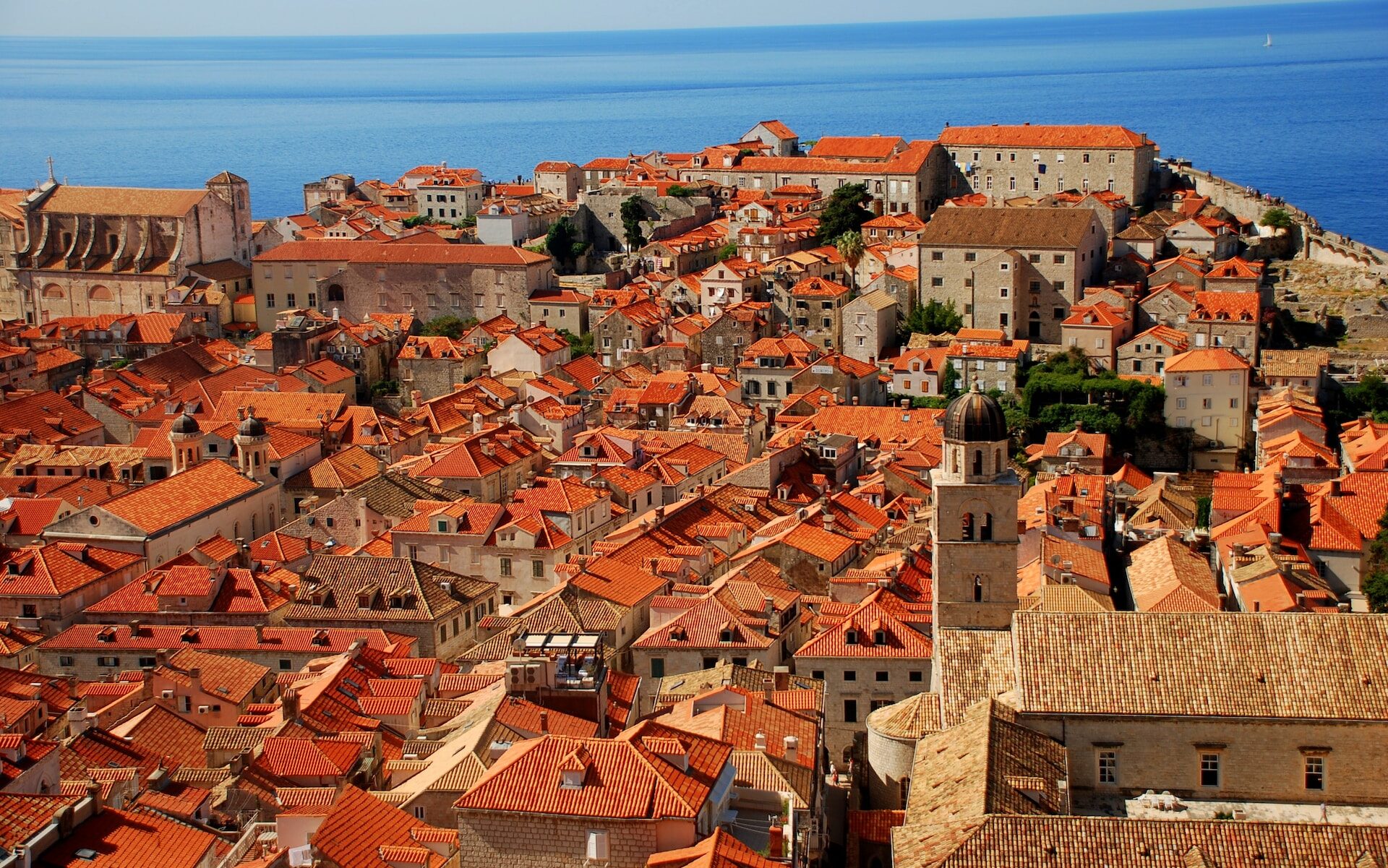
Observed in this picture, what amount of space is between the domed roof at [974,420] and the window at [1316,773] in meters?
7.42

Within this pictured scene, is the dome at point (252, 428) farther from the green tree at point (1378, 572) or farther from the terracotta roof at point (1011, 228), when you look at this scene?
the green tree at point (1378, 572)

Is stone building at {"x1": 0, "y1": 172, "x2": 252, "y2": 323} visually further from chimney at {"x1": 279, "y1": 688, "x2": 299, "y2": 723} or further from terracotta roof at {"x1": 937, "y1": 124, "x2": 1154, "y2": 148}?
chimney at {"x1": 279, "y1": 688, "x2": 299, "y2": 723}

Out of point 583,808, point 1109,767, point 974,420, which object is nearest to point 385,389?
point 974,420

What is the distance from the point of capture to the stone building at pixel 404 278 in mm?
77188

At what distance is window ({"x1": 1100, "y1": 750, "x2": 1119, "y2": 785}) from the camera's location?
26328 millimetres

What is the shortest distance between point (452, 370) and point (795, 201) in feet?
75.9

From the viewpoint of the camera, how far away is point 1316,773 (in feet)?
85.2

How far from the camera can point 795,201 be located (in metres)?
86.2

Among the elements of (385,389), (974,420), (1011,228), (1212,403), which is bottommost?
(1212,403)

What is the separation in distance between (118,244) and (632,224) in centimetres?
2377

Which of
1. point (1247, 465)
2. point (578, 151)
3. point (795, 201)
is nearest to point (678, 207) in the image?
point (795, 201)

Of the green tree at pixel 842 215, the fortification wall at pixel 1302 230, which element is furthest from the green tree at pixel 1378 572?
the green tree at pixel 842 215

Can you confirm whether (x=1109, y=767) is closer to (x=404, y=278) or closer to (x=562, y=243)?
(x=404, y=278)

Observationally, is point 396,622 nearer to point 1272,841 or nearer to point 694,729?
point 694,729
